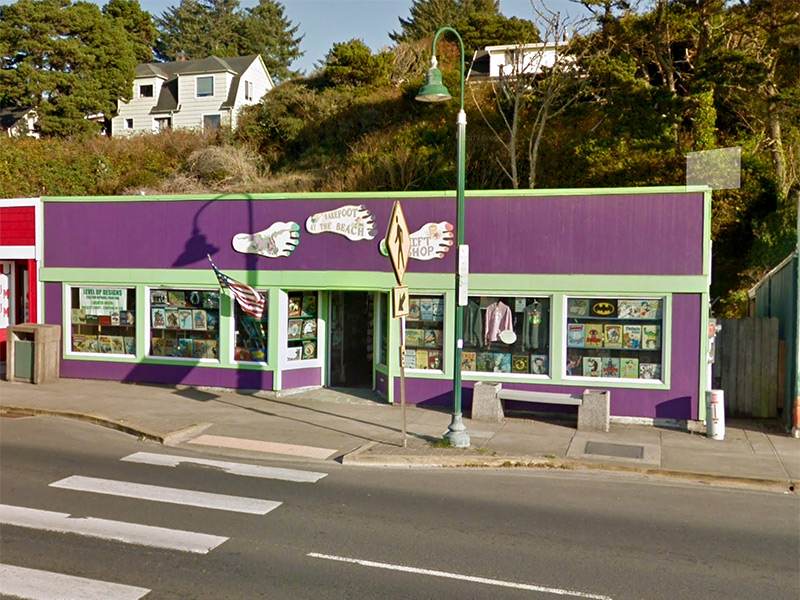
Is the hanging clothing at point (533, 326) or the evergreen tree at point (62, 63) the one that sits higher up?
the evergreen tree at point (62, 63)

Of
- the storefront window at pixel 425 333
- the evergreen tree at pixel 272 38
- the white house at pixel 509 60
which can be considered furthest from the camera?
the evergreen tree at pixel 272 38

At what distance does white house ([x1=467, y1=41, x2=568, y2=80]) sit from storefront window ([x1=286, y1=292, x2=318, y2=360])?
13862 millimetres

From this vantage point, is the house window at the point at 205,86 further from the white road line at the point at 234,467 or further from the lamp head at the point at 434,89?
the white road line at the point at 234,467

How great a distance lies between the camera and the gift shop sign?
16328 mm

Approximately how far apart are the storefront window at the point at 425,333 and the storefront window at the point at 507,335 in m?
0.52

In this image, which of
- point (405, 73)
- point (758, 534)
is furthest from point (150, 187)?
point (758, 534)

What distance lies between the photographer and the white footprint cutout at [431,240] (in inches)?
556

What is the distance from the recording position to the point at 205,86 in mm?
49188

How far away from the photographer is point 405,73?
3766 cm

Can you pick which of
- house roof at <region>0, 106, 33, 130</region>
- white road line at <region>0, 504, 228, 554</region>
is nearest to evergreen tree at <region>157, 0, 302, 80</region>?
house roof at <region>0, 106, 33, 130</region>

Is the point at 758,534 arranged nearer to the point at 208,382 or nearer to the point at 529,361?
the point at 529,361

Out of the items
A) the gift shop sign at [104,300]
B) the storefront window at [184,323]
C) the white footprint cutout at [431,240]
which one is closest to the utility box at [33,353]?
the gift shop sign at [104,300]

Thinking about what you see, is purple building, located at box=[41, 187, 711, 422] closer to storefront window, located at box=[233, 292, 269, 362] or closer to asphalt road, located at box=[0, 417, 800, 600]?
storefront window, located at box=[233, 292, 269, 362]

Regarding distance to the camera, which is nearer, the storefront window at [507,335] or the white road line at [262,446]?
the white road line at [262,446]
